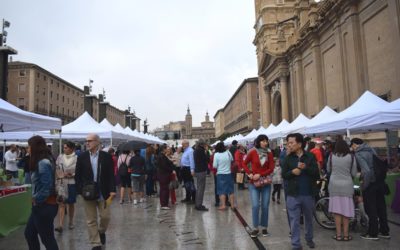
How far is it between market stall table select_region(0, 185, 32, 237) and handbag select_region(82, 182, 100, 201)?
252cm

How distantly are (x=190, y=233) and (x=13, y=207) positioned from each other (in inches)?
150

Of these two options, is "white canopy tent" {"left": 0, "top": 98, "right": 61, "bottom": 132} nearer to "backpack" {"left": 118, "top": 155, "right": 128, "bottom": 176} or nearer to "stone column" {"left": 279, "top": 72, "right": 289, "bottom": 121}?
"backpack" {"left": 118, "top": 155, "right": 128, "bottom": 176}

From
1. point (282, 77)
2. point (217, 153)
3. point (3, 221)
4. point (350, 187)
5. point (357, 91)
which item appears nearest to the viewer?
point (350, 187)

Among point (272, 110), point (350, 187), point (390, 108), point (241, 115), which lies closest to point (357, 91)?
point (390, 108)

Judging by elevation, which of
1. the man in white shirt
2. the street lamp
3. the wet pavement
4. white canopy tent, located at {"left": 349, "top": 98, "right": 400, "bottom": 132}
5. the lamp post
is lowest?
the wet pavement

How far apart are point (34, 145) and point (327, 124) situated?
9140 mm

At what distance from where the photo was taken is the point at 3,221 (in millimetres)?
6988

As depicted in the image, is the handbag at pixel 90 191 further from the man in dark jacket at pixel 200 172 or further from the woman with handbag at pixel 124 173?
the woman with handbag at pixel 124 173

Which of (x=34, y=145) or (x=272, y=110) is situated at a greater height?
(x=272, y=110)

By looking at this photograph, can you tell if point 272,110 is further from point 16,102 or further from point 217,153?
→ point 16,102

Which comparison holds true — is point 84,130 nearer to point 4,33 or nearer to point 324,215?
point 4,33

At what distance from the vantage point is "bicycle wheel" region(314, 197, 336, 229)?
24.4ft

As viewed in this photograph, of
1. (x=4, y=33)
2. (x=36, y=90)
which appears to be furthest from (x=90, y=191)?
(x=36, y=90)

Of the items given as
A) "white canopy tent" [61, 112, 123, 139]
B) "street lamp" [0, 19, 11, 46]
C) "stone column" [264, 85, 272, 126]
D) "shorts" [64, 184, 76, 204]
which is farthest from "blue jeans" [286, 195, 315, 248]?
"stone column" [264, 85, 272, 126]
